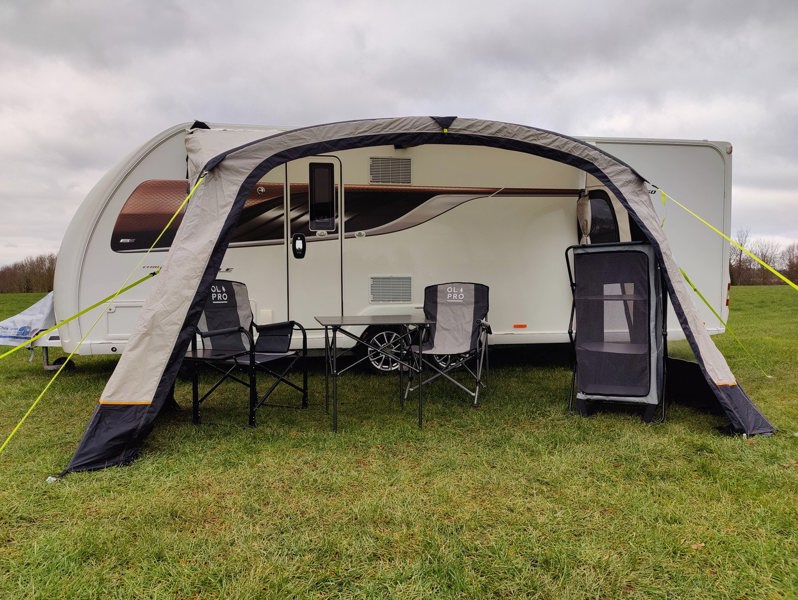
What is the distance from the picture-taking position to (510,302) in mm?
5434

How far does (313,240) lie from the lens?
514 centimetres

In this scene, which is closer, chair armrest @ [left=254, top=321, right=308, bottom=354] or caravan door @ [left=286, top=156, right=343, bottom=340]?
chair armrest @ [left=254, top=321, right=308, bottom=354]

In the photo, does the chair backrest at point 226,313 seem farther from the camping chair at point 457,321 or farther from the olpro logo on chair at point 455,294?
A: the olpro logo on chair at point 455,294

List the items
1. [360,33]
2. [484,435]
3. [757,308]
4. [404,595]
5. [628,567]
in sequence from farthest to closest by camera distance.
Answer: [757,308] → [360,33] → [484,435] → [628,567] → [404,595]

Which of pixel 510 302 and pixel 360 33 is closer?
pixel 510 302

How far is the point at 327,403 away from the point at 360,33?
13.1ft

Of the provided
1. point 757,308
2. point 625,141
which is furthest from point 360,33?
point 757,308

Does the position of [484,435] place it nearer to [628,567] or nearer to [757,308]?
[628,567]

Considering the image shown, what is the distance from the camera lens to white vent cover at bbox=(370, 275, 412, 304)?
5242 mm

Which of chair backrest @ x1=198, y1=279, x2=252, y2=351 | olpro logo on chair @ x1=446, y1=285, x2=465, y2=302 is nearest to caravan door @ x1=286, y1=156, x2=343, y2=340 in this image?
chair backrest @ x1=198, y1=279, x2=252, y2=351

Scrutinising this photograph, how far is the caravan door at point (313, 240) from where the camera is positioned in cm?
510

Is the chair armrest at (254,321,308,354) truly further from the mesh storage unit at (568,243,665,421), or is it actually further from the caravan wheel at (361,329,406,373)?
the mesh storage unit at (568,243,665,421)

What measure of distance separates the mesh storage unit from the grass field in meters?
0.22

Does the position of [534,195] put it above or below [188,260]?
above
